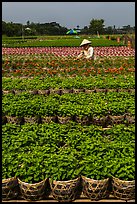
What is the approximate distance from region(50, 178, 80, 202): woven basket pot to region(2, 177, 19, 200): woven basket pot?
26.5 inches

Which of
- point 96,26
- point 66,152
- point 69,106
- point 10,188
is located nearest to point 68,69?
point 69,106

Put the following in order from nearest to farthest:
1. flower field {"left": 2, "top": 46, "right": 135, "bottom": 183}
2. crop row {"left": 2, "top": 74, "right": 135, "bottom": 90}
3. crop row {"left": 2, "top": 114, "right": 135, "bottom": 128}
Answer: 1. flower field {"left": 2, "top": 46, "right": 135, "bottom": 183}
2. crop row {"left": 2, "top": 114, "right": 135, "bottom": 128}
3. crop row {"left": 2, "top": 74, "right": 135, "bottom": 90}

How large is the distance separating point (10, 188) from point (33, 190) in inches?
17.0

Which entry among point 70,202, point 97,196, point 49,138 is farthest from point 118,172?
point 49,138

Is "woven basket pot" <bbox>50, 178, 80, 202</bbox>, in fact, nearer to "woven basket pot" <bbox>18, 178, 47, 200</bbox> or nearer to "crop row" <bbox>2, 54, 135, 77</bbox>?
"woven basket pot" <bbox>18, 178, 47, 200</bbox>

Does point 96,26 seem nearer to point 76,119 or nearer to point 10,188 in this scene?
point 76,119

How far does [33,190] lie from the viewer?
476 cm

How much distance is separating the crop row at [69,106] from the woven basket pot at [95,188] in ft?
9.92

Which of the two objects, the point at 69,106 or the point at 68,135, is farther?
the point at 69,106

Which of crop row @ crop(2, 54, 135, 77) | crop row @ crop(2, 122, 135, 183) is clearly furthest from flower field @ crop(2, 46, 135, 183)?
crop row @ crop(2, 54, 135, 77)

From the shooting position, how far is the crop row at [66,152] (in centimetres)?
478

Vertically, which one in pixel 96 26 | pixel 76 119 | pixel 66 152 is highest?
pixel 96 26

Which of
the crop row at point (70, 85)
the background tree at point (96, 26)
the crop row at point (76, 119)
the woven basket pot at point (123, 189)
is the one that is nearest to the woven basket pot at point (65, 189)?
Result: the woven basket pot at point (123, 189)

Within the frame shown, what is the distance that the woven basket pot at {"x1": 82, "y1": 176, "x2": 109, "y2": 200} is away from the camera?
15.5 feet
